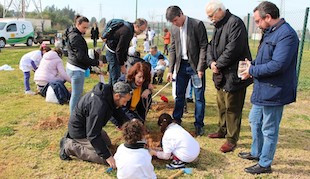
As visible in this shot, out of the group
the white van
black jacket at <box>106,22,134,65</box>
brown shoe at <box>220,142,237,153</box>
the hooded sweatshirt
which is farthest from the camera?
the white van

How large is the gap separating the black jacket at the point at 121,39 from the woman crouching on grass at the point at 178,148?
1528 mm

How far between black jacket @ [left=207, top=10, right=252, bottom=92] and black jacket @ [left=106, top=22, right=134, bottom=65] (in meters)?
1.32

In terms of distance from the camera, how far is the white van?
1944 cm

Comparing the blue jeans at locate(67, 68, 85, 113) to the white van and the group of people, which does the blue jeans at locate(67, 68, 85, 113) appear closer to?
the group of people

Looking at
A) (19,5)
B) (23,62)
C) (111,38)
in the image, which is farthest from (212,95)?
(19,5)

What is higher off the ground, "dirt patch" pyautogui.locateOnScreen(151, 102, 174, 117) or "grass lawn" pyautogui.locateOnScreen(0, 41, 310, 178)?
"dirt patch" pyautogui.locateOnScreen(151, 102, 174, 117)

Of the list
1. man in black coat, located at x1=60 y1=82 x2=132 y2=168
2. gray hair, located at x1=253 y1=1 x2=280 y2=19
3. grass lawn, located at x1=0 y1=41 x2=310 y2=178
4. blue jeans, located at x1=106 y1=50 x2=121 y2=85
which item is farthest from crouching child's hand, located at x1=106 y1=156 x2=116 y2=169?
gray hair, located at x1=253 y1=1 x2=280 y2=19

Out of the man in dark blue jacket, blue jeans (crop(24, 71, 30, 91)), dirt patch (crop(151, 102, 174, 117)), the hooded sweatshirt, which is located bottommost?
dirt patch (crop(151, 102, 174, 117))

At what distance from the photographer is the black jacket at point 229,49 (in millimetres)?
3473

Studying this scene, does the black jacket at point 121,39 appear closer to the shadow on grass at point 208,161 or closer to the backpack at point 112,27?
the backpack at point 112,27

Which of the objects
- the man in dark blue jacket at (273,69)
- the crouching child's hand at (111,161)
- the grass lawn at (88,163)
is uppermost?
the man in dark blue jacket at (273,69)

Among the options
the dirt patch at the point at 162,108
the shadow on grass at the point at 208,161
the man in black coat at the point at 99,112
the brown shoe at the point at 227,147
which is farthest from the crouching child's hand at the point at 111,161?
the dirt patch at the point at 162,108

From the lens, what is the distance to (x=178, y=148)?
3418mm

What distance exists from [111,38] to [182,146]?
2071mm
